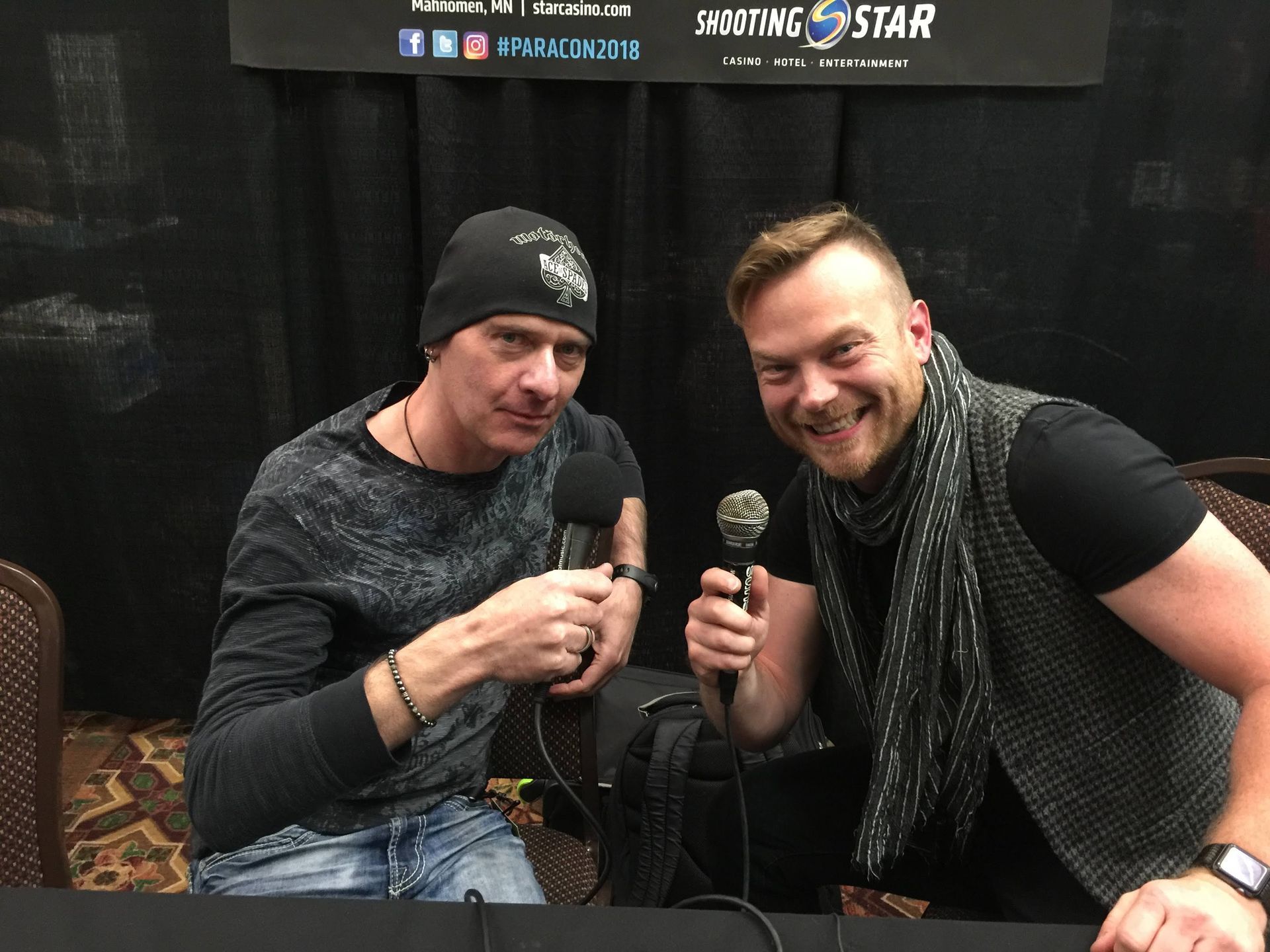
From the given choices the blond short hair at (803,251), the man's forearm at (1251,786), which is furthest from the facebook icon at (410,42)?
the man's forearm at (1251,786)

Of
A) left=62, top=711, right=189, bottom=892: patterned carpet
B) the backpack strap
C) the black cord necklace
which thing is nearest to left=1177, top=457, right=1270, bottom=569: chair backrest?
the backpack strap

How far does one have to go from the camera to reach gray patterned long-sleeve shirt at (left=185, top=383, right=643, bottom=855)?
1.10 m

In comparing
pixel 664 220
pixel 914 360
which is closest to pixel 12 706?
pixel 914 360

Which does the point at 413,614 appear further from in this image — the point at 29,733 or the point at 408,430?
the point at 29,733

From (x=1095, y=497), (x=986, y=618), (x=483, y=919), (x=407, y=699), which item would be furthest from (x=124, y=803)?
(x=1095, y=497)

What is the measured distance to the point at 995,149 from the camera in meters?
2.32

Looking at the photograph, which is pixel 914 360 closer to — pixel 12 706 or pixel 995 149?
pixel 995 149

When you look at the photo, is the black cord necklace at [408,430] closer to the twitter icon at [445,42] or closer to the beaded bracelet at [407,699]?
the beaded bracelet at [407,699]

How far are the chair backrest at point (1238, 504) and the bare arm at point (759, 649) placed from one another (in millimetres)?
703

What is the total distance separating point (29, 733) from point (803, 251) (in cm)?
132

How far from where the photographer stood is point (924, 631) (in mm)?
1398

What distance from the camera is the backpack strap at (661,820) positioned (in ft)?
5.37

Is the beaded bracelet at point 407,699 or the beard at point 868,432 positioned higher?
the beard at point 868,432

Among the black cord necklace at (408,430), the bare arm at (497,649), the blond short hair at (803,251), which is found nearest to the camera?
the bare arm at (497,649)
